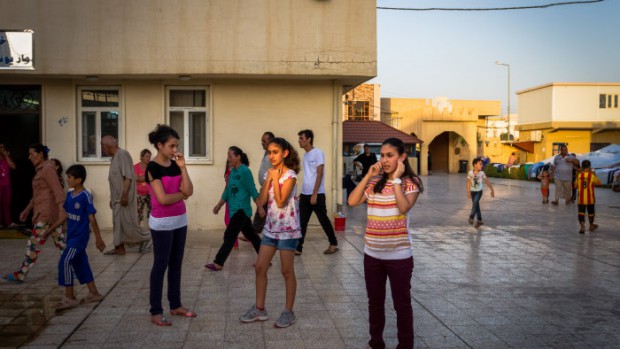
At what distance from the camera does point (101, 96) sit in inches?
502

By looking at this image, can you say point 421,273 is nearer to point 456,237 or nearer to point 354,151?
point 456,237

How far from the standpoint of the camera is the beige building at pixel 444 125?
165 ft

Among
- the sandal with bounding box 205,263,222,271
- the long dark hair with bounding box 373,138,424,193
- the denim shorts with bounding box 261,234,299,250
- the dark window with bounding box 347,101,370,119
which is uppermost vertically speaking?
the dark window with bounding box 347,101,370,119

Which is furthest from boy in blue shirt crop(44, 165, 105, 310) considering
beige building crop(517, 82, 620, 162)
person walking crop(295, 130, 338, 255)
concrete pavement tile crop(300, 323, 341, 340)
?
beige building crop(517, 82, 620, 162)

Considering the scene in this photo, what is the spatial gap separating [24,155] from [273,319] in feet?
34.8

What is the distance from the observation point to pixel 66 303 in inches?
253

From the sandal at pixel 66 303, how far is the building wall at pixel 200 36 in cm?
631

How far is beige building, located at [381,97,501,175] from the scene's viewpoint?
50.2 metres

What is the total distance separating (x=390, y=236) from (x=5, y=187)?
1011 centimetres

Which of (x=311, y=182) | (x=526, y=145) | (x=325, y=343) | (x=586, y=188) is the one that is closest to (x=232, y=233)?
(x=311, y=182)

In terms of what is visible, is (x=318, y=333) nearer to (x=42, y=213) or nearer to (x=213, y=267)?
(x=213, y=267)

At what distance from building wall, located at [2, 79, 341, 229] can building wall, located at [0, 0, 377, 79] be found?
80cm

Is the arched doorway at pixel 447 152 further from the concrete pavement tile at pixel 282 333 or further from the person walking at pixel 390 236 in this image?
the person walking at pixel 390 236

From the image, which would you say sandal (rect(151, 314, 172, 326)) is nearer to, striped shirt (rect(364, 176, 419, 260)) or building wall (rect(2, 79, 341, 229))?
striped shirt (rect(364, 176, 419, 260))
